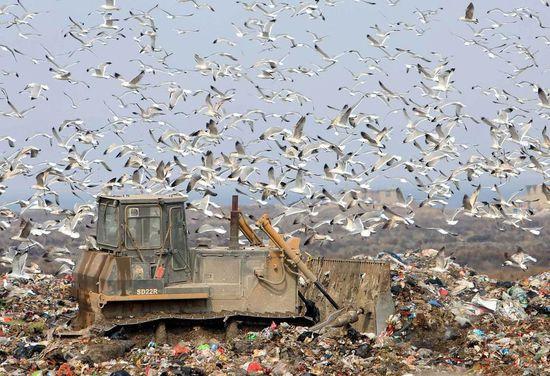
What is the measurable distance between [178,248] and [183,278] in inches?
16.4

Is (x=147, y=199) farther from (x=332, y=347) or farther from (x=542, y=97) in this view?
(x=542, y=97)

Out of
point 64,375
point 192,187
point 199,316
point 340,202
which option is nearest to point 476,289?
point 340,202

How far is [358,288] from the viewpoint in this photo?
15.7m

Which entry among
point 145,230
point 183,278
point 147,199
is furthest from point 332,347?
point 147,199

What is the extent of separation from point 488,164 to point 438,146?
1.10m

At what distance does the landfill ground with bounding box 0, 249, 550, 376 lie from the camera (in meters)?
12.9

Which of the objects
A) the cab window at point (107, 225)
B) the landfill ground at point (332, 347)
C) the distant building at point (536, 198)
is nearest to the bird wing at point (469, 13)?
the distant building at point (536, 198)

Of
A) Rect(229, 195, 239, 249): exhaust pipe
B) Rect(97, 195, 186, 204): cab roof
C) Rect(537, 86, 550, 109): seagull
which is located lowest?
Rect(229, 195, 239, 249): exhaust pipe

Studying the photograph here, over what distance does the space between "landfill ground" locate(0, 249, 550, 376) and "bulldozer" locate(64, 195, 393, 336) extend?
11.2 inches

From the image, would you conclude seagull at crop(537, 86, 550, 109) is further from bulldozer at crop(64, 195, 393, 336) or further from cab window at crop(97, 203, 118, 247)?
cab window at crop(97, 203, 118, 247)

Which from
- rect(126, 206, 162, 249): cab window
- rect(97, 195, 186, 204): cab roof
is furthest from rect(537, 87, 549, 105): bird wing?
rect(126, 206, 162, 249): cab window

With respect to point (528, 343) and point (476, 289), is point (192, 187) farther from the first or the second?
point (528, 343)

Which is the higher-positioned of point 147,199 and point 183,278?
point 147,199

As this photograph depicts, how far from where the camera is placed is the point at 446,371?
42.1 feet
